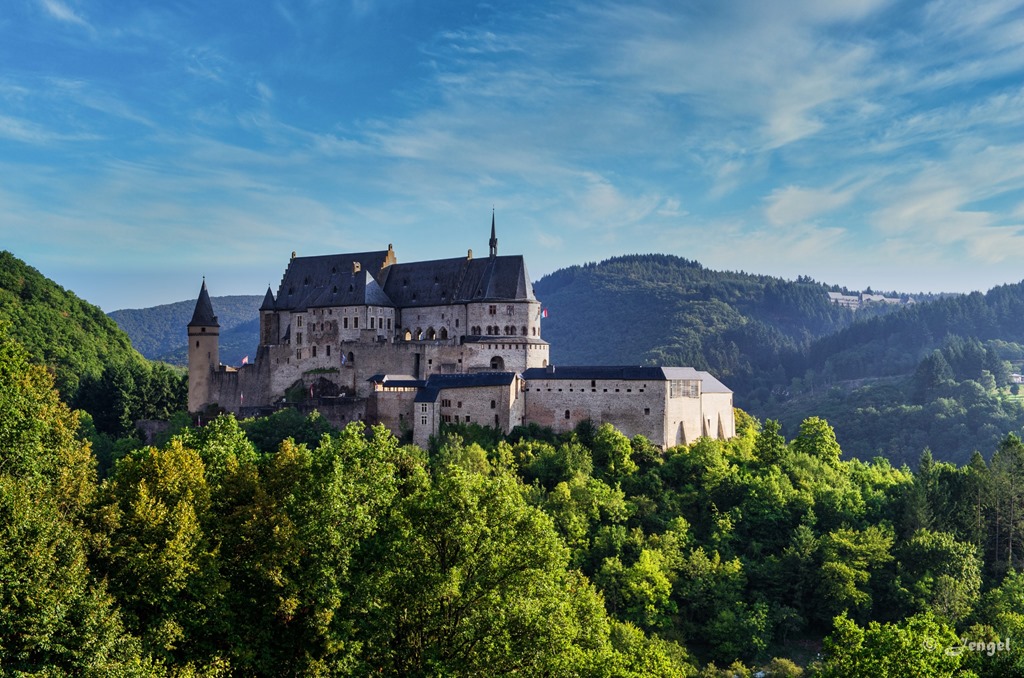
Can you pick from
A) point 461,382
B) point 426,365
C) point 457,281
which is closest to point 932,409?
point 457,281

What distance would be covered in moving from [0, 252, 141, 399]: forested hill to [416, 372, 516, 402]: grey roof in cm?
3644

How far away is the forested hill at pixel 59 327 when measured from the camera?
91500 mm

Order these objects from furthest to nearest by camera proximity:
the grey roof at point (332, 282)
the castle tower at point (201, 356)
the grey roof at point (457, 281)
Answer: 1. the castle tower at point (201, 356)
2. the grey roof at point (332, 282)
3. the grey roof at point (457, 281)

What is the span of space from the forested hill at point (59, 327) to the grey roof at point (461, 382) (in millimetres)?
36436

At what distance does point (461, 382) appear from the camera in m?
65.2

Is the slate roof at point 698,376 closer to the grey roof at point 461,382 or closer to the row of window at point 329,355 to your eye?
the grey roof at point 461,382

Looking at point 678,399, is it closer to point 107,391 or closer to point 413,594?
point 413,594

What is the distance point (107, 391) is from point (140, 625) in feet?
186

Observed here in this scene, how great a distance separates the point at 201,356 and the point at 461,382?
25.4m

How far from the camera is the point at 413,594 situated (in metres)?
27.4

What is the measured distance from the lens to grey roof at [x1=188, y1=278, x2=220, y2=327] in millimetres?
79188

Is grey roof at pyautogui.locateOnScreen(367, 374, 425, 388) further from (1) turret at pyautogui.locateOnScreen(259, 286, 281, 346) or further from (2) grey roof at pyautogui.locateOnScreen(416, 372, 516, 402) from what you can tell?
(1) turret at pyautogui.locateOnScreen(259, 286, 281, 346)

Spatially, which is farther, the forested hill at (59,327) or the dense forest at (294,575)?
the forested hill at (59,327)

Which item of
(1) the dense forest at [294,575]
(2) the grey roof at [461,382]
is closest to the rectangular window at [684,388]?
(2) the grey roof at [461,382]
